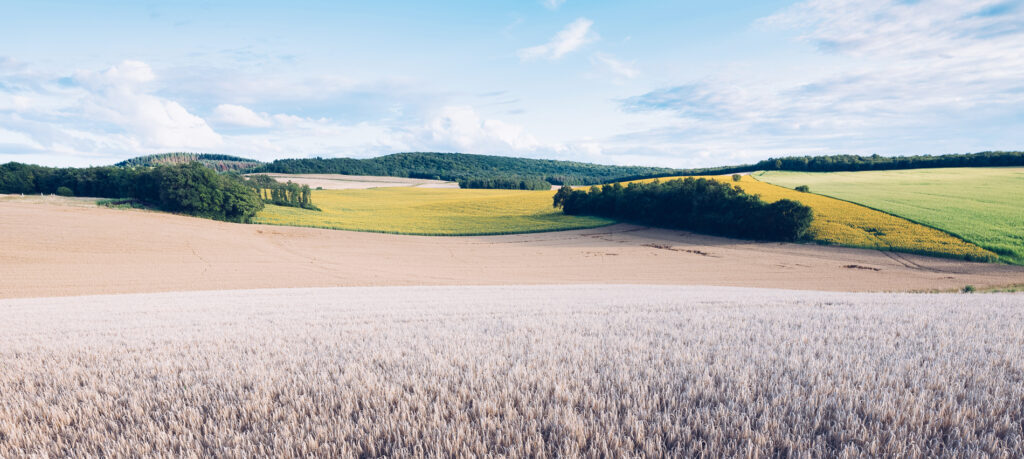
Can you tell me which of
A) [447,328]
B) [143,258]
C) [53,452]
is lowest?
[143,258]

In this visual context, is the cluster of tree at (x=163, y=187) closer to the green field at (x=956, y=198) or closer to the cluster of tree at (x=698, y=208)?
the cluster of tree at (x=698, y=208)

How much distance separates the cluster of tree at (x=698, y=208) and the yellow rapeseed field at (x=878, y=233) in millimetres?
2891

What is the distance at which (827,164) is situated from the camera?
105 metres

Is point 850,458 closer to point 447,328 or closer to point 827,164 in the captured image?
point 447,328

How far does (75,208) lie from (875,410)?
7792cm

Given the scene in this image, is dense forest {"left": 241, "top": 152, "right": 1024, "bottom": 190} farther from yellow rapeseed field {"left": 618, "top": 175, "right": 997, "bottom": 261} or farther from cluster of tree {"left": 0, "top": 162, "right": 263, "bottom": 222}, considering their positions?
cluster of tree {"left": 0, "top": 162, "right": 263, "bottom": 222}

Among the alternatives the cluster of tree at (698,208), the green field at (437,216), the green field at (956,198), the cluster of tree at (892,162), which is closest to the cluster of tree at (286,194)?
the green field at (437,216)

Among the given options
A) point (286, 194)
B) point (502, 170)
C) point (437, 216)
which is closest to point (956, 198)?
point (437, 216)

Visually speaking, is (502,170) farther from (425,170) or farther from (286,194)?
(286,194)

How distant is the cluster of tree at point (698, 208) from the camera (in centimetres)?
4622

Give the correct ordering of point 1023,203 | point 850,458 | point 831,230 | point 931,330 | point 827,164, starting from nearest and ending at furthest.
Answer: point 850,458 < point 931,330 < point 831,230 < point 1023,203 < point 827,164

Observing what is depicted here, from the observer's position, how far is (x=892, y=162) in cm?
10050

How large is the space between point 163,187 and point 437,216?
3717cm

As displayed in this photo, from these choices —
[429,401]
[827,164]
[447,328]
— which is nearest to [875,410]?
[429,401]
